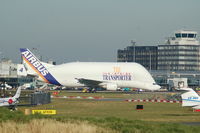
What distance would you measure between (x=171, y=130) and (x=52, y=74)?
82.8 meters

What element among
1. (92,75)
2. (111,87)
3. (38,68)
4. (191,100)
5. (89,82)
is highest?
(38,68)

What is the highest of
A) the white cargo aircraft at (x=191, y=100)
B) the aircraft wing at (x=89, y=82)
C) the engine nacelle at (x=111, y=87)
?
the aircraft wing at (x=89, y=82)

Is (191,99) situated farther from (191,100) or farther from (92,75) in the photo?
(92,75)

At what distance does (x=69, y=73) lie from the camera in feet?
381

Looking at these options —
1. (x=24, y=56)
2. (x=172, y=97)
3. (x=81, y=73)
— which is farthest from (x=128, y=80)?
(x=172, y=97)

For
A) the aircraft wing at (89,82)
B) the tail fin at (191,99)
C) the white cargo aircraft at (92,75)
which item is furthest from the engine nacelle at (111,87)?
the tail fin at (191,99)

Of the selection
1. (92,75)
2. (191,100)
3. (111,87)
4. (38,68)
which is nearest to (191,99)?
(191,100)

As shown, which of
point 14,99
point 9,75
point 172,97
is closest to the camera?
point 14,99

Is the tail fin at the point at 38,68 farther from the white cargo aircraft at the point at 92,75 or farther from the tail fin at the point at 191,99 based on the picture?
the tail fin at the point at 191,99

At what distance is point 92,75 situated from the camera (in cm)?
11769

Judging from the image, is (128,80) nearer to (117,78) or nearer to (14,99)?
(117,78)

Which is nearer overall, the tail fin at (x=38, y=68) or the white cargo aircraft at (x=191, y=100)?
the white cargo aircraft at (x=191, y=100)

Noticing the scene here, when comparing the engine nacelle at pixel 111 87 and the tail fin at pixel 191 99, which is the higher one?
the engine nacelle at pixel 111 87

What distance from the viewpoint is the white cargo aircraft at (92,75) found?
378 ft
